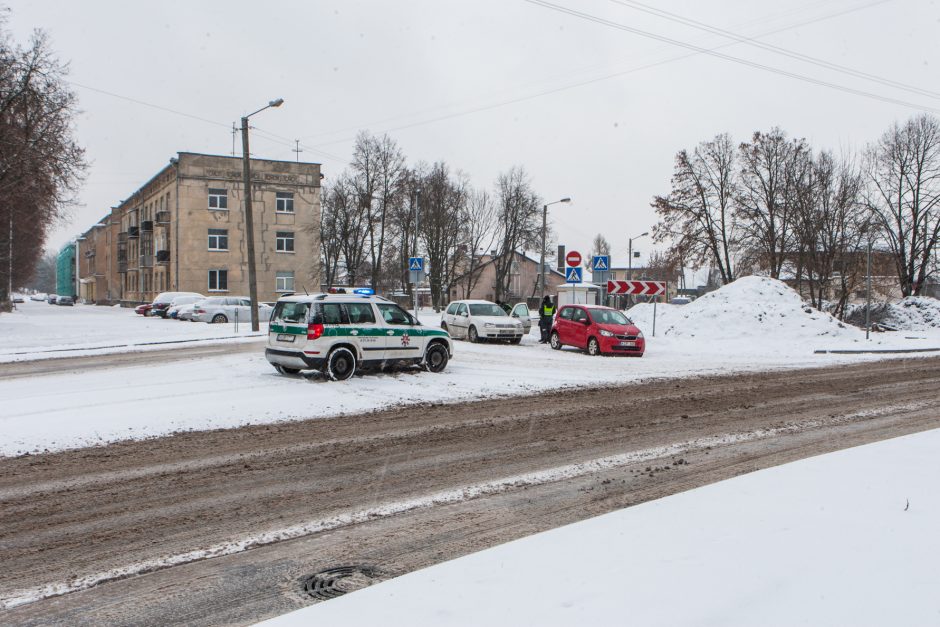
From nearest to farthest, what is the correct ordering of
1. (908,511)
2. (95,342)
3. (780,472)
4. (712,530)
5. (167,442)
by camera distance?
(712,530), (908,511), (780,472), (167,442), (95,342)

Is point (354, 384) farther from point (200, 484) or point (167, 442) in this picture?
point (200, 484)

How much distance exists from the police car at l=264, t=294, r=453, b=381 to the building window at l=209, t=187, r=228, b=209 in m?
45.8

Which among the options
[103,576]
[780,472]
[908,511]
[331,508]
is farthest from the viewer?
[780,472]

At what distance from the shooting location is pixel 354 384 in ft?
43.9

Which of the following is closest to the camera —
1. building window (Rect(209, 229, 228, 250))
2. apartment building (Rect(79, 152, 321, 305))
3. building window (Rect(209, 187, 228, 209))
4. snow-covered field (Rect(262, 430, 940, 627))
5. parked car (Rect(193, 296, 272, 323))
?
snow-covered field (Rect(262, 430, 940, 627))

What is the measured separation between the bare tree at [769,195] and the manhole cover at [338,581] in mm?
40734

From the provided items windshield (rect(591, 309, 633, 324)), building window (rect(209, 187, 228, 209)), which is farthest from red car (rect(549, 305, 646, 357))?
building window (rect(209, 187, 228, 209))

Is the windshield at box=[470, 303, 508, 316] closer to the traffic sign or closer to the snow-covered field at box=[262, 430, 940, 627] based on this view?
the traffic sign

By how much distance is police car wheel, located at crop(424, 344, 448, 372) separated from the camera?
15.5 m

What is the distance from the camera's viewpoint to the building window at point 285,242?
189 ft

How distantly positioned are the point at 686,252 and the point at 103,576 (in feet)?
151

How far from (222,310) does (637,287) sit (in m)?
23.5

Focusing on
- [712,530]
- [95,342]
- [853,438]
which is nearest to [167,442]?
[712,530]

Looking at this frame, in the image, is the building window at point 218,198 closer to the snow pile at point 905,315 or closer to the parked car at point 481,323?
the parked car at point 481,323
